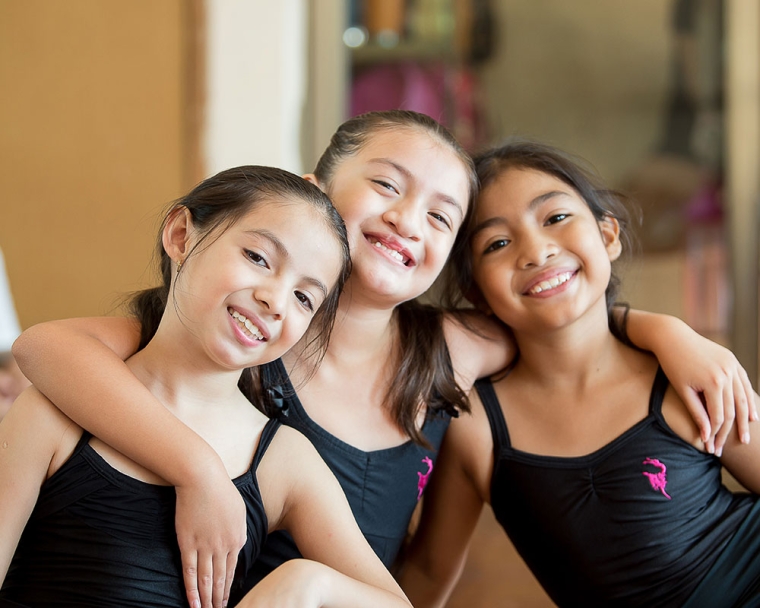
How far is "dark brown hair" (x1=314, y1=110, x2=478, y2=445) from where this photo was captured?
1.31 m

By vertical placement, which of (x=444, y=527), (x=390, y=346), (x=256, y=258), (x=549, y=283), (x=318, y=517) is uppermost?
(x=256, y=258)

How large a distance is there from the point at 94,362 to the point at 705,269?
2.38 meters

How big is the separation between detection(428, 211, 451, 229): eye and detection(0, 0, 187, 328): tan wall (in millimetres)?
1178

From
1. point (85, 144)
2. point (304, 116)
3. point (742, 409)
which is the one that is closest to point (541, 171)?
point (742, 409)

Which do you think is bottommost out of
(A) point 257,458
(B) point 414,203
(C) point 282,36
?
(A) point 257,458

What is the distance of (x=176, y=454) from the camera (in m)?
0.97

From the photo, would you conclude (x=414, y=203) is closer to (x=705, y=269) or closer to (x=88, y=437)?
(x=88, y=437)

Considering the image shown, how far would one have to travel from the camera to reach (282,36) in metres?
2.29

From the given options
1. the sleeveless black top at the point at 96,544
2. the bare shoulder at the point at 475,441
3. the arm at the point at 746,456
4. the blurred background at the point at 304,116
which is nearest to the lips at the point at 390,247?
the bare shoulder at the point at 475,441

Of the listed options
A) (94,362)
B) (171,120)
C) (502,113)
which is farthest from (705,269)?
(94,362)

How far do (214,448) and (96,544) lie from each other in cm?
17

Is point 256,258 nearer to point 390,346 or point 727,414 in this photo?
point 390,346

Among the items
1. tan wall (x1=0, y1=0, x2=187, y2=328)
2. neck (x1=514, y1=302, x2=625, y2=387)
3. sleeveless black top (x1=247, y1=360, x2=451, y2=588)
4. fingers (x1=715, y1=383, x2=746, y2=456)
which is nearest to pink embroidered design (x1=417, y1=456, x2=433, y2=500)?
sleeveless black top (x1=247, y1=360, x2=451, y2=588)

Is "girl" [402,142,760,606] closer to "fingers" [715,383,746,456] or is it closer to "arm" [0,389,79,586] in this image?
"fingers" [715,383,746,456]
